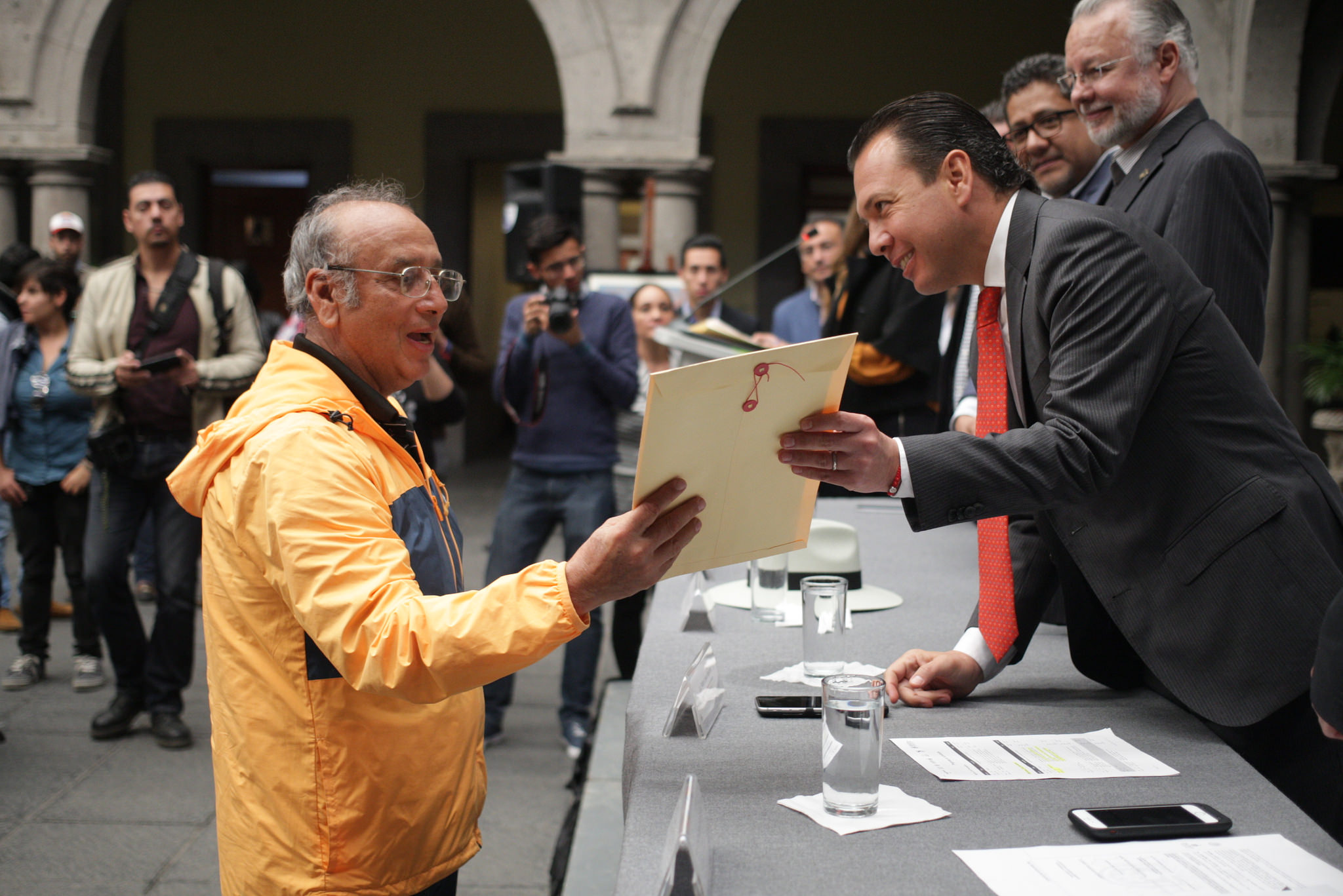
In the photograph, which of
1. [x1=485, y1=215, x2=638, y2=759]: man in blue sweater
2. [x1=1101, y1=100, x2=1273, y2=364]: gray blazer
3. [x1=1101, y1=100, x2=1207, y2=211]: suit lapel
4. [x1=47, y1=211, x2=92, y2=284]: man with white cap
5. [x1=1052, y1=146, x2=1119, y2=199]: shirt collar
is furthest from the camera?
[x1=47, y1=211, x2=92, y2=284]: man with white cap

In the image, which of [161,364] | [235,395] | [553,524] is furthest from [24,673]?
[553,524]

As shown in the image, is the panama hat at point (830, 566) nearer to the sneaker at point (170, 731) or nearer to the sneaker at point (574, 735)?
the sneaker at point (574, 735)

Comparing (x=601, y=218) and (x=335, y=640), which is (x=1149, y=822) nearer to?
(x=335, y=640)

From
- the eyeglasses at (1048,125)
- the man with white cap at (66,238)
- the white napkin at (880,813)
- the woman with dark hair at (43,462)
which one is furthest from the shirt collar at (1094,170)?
the man with white cap at (66,238)

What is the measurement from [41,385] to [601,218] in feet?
12.6

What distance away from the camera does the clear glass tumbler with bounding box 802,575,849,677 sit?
197cm

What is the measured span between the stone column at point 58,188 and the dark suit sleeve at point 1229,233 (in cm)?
788

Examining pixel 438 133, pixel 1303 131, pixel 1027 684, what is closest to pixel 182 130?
pixel 438 133

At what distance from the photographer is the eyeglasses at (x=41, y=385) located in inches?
197

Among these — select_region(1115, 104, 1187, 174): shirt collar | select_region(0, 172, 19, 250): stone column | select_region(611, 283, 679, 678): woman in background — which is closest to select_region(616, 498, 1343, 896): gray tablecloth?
select_region(1115, 104, 1187, 174): shirt collar

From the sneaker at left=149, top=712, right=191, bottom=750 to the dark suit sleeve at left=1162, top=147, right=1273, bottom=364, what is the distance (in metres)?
3.51

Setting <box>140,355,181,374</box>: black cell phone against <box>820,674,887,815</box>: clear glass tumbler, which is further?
<box>140,355,181,374</box>: black cell phone

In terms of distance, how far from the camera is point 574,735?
4117 millimetres

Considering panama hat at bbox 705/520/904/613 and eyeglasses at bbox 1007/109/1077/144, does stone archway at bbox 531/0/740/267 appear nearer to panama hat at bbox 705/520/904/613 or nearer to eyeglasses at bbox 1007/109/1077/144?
eyeglasses at bbox 1007/109/1077/144
